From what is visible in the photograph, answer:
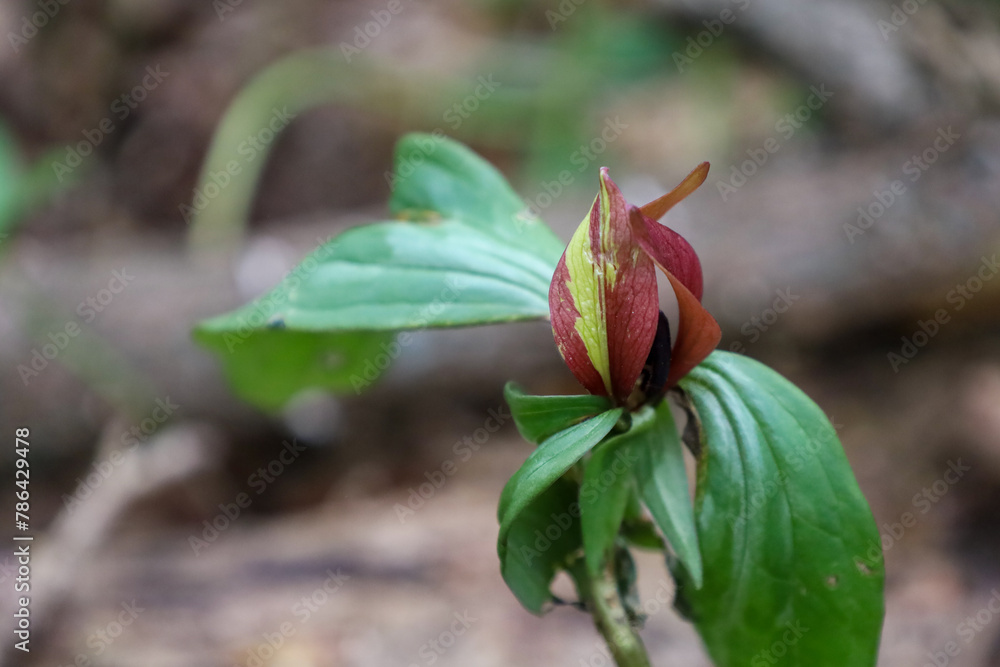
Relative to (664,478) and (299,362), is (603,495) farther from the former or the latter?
(299,362)

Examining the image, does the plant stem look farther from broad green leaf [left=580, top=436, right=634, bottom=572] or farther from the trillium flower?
the trillium flower

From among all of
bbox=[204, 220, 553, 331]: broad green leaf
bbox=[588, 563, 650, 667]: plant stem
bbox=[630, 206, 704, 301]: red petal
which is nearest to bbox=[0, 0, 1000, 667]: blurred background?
bbox=[588, 563, 650, 667]: plant stem

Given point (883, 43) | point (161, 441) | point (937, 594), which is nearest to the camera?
point (937, 594)

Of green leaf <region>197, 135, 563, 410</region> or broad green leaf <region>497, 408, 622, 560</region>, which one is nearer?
broad green leaf <region>497, 408, 622, 560</region>

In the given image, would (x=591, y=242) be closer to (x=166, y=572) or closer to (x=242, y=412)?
(x=166, y=572)

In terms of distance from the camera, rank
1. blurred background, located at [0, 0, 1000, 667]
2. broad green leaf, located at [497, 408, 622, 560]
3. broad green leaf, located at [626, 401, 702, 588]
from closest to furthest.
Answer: broad green leaf, located at [497, 408, 622, 560]
broad green leaf, located at [626, 401, 702, 588]
blurred background, located at [0, 0, 1000, 667]

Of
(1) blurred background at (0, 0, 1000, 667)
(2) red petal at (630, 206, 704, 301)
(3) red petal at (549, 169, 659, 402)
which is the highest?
(2) red petal at (630, 206, 704, 301)

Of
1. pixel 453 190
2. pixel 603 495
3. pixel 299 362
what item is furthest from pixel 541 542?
pixel 299 362

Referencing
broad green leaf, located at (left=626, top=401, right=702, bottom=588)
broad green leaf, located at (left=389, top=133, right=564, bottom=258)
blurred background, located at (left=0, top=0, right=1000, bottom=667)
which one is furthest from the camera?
blurred background, located at (left=0, top=0, right=1000, bottom=667)

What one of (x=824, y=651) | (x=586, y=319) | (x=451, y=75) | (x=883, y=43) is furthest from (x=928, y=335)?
(x=451, y=75)
